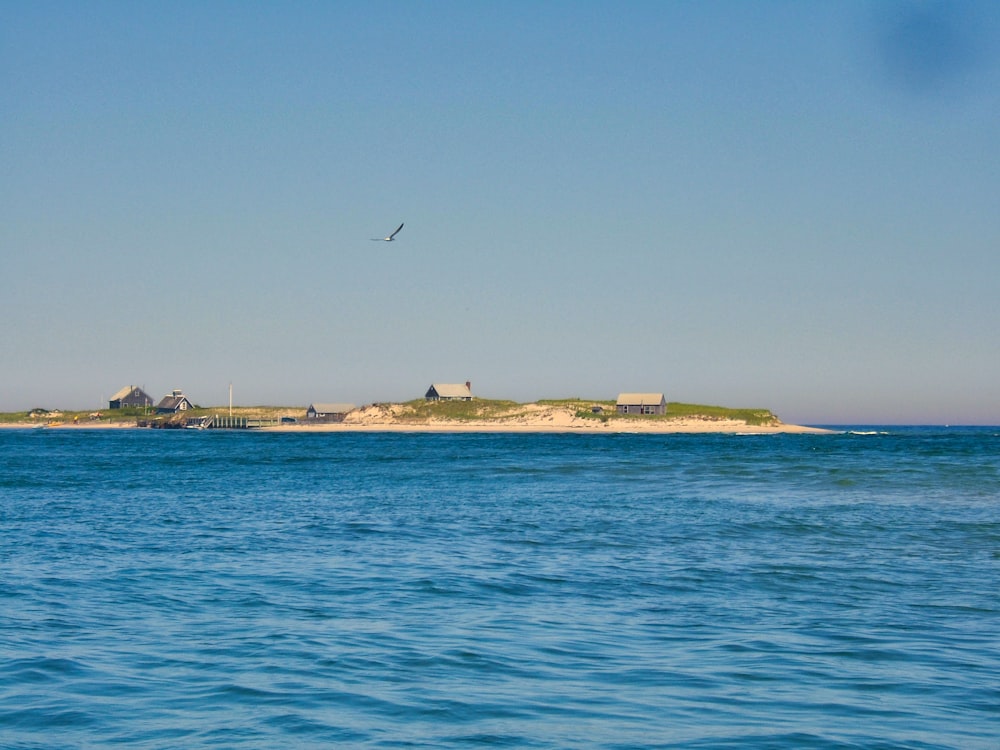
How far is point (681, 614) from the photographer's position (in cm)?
1650

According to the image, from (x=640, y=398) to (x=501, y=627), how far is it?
182 m

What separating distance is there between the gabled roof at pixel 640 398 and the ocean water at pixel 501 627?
158787 millimetres

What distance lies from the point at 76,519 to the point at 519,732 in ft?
83.6

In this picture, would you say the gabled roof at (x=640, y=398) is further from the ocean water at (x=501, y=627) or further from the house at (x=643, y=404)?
the ocean water at (x=501, y=627)

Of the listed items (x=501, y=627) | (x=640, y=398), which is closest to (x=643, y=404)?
(x=640, y=398)

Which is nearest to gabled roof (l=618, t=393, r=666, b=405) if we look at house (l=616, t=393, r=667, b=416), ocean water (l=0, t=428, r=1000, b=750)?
house (l=616, t=393, r=667, b=416)

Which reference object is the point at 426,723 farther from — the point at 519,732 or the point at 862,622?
the point at 862,622

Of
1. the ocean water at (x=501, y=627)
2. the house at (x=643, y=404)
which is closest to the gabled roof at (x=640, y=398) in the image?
the house at (x=643, y=404)

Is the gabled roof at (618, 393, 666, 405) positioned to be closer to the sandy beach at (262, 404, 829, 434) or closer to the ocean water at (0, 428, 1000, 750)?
the sandy beach at (262, 404, 829, 434)

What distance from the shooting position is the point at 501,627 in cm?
1547

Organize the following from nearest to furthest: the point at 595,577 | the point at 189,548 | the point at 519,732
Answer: the point at 519,732, the point at 595,577, the point at 189,548

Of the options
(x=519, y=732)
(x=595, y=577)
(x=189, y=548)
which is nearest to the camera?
(x=519, y=732)

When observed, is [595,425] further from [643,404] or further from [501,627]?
[501,627]

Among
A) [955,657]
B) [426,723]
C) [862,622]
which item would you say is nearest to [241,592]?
[426,723]
